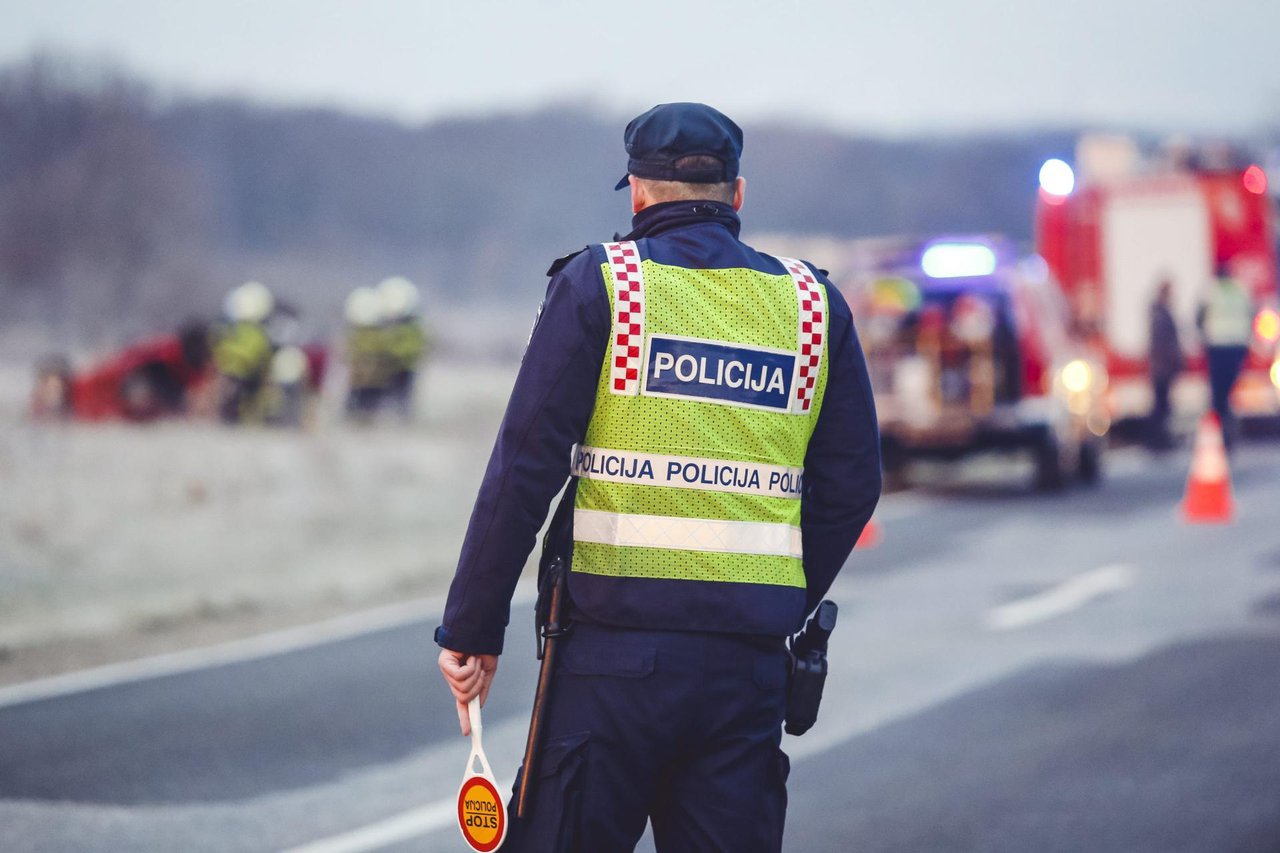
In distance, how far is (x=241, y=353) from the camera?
20.3m

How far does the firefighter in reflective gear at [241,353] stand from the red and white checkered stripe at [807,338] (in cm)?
1705

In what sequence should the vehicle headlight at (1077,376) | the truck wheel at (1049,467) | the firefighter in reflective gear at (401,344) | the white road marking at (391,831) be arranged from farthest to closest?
1. the firefighter in reflective gear at (401,344)
2. the vehicle headlight at (1077,376)
3. the truck wheel at (1049,467)
4. the white road marking at (391,831)

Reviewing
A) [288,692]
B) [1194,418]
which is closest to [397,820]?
[288,692]

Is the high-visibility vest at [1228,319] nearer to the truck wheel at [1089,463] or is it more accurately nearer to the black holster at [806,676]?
the truck wheel at [1089,463]

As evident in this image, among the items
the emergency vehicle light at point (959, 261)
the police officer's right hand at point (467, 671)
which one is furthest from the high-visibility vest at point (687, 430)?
the emergency vehicle light at point (959, 261)

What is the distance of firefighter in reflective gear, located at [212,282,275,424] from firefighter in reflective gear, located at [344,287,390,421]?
263 centimetres

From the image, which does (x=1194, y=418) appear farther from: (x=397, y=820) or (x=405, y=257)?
(x=405, y=257)

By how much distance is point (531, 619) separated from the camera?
10148 millimetres

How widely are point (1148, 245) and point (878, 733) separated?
1595cm

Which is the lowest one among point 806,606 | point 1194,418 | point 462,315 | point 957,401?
point 462,315

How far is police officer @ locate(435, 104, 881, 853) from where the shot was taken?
3.23 metres

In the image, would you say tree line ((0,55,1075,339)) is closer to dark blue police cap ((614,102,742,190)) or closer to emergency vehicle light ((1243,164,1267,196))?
emergency vehicle light ((1243,164,1267,196))

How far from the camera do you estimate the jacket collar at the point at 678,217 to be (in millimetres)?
3398

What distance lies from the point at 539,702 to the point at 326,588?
8.52 m
